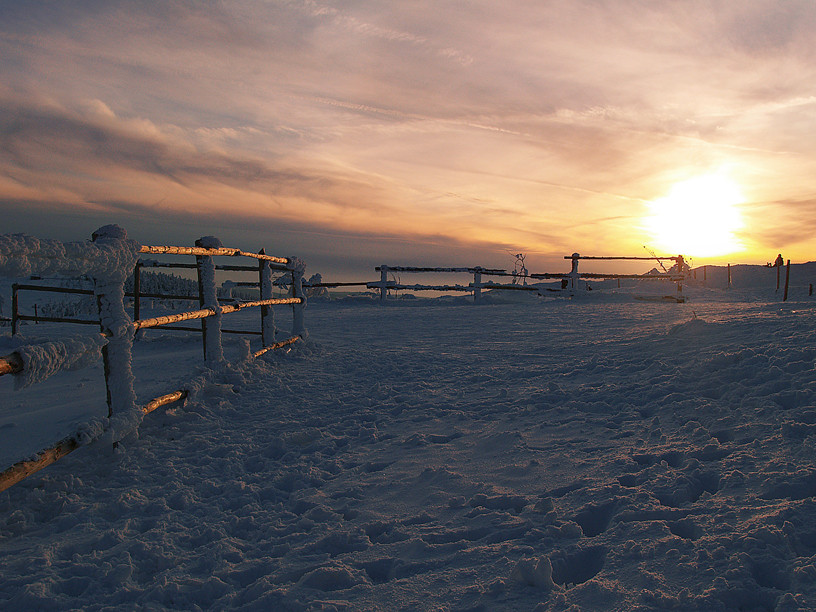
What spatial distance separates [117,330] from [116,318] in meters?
0.08

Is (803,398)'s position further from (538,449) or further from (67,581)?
(67,581)

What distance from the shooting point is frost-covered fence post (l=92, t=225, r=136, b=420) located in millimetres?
3199

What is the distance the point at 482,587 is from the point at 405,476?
1.19 meters

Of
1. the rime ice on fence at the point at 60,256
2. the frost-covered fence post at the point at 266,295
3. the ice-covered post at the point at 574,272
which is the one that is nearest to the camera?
the rime ice on fence at the point at 60,256

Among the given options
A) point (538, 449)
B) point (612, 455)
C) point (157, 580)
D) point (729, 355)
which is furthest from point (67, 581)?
point (729, 355)

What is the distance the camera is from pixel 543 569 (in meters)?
1.94

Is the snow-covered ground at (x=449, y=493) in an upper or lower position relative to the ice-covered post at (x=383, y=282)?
lower

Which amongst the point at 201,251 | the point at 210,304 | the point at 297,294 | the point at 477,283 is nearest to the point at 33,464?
the point at 201,251

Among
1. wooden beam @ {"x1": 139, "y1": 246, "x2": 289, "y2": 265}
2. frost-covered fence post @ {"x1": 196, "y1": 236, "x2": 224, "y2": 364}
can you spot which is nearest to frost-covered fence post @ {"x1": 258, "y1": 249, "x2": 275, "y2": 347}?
wooden beam @ {"x1": 139, "y1": 246, "x2": 289, "y2": 265}

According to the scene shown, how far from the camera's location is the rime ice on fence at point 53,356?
2.44m

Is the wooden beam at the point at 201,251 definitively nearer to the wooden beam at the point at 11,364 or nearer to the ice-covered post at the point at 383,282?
the wooden beam at the point at 11,364

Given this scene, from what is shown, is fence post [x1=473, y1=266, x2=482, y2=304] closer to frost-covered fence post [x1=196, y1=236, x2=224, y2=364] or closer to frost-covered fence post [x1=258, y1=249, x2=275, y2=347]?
frost-covered fence post [x1=258, y1=249, x2=275, y2=347]

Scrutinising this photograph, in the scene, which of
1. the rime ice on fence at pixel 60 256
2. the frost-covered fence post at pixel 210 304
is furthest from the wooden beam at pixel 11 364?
the frost-covered fence post at pixel 210 304

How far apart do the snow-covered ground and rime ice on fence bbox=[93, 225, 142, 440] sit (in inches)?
10.2
